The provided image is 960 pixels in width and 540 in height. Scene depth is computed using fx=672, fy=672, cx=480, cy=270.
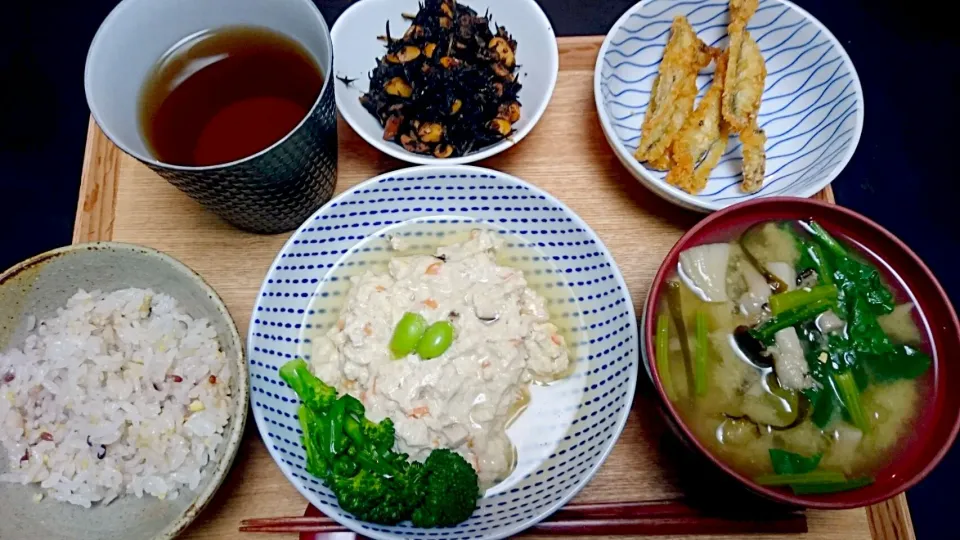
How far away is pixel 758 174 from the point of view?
1.95 meters

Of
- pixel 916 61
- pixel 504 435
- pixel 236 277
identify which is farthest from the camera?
pixel 916 61

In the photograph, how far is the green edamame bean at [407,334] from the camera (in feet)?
5.40

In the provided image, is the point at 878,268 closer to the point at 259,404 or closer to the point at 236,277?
the point at 259,404

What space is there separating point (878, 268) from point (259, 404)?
1513mm

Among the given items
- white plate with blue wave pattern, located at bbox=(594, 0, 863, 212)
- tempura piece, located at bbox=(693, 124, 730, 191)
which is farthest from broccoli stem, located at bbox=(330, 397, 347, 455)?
tempura piece, located at bbox=(693, 124, 730, 191)

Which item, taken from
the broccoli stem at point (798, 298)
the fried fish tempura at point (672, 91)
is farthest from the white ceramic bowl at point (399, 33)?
the broccoli stem at point (798, 298)

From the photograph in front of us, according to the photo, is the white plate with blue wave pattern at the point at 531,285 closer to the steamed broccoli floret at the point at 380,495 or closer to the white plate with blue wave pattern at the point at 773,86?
the steamed broccoli floret at the point at 380,495

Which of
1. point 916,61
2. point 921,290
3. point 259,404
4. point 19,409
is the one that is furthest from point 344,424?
point 916,61

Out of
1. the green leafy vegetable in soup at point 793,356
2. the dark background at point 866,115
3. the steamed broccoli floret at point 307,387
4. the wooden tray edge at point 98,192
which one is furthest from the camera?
the dark background at point 866,115

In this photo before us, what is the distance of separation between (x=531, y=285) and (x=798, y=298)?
0.67m

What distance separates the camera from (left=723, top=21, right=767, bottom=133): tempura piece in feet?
6.38

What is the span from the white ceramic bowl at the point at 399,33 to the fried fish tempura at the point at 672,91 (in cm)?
33

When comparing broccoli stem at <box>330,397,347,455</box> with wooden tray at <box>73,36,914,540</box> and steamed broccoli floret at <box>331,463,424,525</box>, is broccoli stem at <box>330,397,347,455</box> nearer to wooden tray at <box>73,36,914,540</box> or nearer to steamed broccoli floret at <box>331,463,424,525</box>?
steamed broccoli floret at <box>331,463,424,525</box>

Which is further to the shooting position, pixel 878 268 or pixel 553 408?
pixel 553 408
